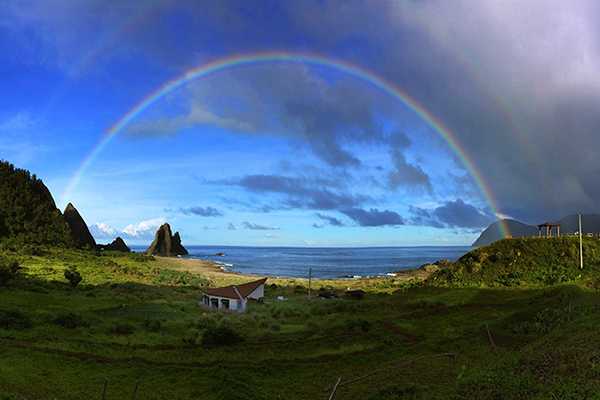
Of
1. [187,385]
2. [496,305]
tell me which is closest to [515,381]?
[187,385]

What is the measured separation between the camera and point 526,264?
138ft

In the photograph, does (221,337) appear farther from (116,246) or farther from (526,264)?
(116,246)

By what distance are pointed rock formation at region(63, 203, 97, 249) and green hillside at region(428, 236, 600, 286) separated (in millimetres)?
125692

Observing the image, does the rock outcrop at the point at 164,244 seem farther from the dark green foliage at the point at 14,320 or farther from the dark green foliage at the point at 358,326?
the dark green foliage at the point at 358,326

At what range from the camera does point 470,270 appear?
145ft

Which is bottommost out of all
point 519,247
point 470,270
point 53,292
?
point 53,292

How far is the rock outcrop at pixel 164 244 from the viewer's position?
178m

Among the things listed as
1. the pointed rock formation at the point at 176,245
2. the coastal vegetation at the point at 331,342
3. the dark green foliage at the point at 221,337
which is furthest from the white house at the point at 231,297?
the pointed rock formation at the point at 176,245

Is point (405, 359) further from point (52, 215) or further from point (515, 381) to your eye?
point (52, 215)

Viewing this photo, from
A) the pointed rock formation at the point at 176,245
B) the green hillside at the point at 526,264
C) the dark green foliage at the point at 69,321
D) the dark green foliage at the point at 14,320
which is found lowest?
the pointed rock formation at the point at 176,245

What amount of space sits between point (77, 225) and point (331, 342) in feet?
442

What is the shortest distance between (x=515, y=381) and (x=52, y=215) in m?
122

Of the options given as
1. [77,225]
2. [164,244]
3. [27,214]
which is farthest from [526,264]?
[164,244]

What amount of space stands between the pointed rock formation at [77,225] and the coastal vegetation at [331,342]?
9595cm
